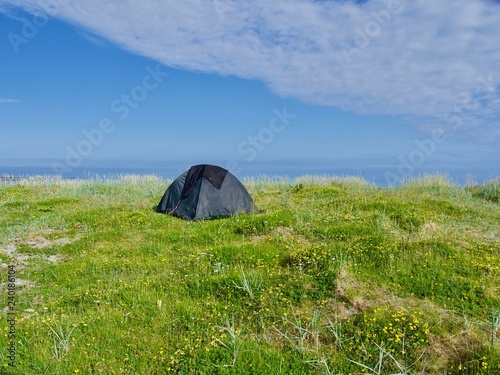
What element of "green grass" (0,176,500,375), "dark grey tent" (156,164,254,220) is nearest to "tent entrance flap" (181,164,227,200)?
"dark grey tent" (156,164,254,220)

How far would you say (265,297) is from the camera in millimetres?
6594

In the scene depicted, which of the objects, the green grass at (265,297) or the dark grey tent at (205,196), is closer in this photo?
the green grass at (265,297)

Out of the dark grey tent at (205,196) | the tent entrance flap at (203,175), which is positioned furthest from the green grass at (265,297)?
the tent entrance flap at (203,175)

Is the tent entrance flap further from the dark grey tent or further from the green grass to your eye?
the green grass

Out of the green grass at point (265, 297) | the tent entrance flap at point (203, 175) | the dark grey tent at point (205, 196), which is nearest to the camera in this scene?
the green grass at point (265, 297)

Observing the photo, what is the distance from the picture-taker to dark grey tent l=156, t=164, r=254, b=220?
14727 mm

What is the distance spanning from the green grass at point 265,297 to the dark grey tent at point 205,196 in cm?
229

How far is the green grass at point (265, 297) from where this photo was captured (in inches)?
204

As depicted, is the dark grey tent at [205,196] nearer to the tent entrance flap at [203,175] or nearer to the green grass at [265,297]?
the tent entrance flap at [203,175]

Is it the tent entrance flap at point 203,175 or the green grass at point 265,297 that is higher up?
the tent entrance flap at point 203,175

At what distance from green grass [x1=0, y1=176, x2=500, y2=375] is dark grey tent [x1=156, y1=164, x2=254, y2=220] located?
2289 mm

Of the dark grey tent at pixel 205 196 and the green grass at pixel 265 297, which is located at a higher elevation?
the dark grey tent at pixel 205 196

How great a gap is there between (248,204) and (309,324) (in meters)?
9.90

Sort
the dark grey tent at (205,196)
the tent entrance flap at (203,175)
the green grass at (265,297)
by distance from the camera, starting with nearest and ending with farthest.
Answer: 1. the green grass at (265,297)
2. the dark grey tent at (205,196)
3. the tent entrance flap at (203,175)
